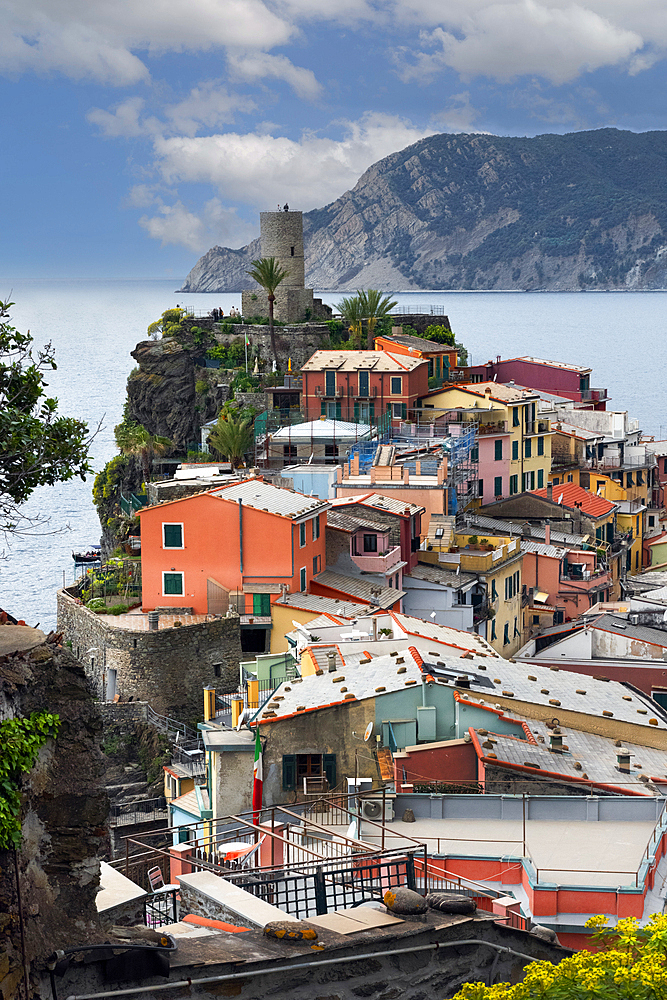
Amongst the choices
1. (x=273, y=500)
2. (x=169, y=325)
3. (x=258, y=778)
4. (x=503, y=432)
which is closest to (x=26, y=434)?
(x=258, y=778)

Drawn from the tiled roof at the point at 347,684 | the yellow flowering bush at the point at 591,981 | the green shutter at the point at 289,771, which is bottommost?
the green shutter at the point at 289,771

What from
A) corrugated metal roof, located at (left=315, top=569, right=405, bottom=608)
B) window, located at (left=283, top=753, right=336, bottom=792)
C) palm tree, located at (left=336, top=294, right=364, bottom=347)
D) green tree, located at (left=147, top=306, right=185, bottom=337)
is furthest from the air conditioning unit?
green tree, located at (left=147, top=306, right=185, bottom=337)

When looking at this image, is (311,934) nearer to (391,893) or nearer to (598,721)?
(391,893)

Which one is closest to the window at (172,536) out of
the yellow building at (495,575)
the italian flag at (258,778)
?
the yellow building at (495,575)

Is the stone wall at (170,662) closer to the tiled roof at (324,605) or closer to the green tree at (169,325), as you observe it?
the tiled roof at (324,605)

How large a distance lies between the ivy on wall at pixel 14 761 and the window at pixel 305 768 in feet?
41.6

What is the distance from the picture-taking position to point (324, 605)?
41.2m

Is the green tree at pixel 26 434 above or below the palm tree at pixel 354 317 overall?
below

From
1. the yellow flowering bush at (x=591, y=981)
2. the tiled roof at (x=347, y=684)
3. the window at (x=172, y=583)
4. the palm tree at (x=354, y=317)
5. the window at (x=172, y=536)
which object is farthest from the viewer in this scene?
the palm tree at (x=354, y=317)

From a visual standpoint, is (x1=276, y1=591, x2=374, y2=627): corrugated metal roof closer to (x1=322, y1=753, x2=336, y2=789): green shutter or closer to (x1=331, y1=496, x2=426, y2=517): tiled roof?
(x1=331, y1=496, x2=426, y2=517): tiled roof

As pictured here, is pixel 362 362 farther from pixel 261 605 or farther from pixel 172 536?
pixel 261 605

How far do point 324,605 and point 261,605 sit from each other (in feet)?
9.03

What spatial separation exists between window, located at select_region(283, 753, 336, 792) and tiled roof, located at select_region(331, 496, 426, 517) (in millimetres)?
24938

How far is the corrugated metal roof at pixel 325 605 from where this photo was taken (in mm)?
40122
